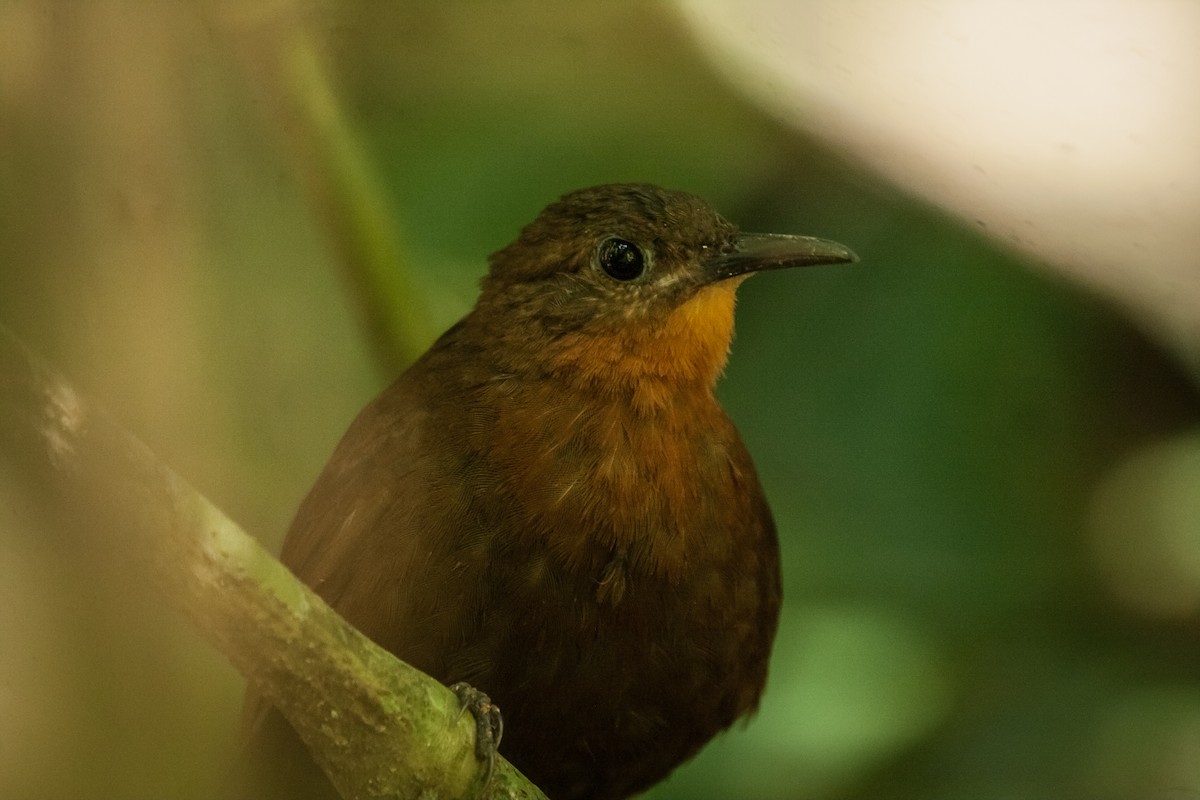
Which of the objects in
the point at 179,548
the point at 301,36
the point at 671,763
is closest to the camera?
the point at 179,548

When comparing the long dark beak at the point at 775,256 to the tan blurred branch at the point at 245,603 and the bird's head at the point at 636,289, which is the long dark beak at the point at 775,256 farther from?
the tan blurred branch at the point at 245,603

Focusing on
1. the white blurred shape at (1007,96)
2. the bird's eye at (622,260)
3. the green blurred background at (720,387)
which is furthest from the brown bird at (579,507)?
the white blurred shape at (1007,96)

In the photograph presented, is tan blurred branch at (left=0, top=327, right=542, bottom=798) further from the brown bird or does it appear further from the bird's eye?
the bird's eye

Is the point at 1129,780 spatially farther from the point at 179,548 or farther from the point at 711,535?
the point at 179,548

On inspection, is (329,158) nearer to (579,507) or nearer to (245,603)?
(579,507)

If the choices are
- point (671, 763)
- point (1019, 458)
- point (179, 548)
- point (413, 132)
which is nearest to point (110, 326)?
point (179, 548)

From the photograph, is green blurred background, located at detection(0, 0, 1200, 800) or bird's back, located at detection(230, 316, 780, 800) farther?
bird's back, located at detection(230, 316, 780, 800)

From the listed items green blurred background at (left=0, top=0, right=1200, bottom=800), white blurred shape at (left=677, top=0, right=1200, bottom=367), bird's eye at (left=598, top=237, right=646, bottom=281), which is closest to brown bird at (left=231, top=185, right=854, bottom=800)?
bird's eye at (left=598, top=237, right=646, bottom=281)

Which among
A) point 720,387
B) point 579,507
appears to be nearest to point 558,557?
point 579,507
